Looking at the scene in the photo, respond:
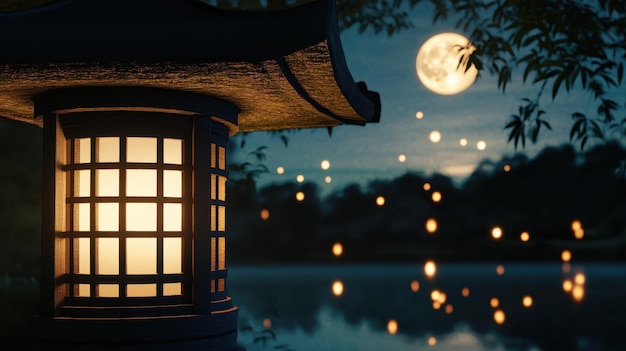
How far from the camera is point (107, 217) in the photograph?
6395mm

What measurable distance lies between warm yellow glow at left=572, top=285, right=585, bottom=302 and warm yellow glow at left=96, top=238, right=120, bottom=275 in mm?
17526

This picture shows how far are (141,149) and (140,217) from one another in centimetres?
52

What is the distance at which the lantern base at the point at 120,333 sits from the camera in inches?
243

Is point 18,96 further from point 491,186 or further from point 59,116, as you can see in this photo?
point 491,186

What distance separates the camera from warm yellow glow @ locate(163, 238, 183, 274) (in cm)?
641

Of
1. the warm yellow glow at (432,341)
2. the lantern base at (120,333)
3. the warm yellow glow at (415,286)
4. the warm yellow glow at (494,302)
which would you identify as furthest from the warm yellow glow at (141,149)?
the warm yellow glow at (415,286)

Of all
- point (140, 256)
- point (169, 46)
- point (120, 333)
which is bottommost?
point (120, 333)

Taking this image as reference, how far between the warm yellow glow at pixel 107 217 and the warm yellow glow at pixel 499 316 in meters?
10.7

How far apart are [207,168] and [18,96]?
1615 mm

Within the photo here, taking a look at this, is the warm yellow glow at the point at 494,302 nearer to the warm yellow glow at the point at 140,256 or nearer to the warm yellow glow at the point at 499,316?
the warm yellow glow at the point at 499,316

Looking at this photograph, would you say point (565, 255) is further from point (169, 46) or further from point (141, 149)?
point (169, 46)

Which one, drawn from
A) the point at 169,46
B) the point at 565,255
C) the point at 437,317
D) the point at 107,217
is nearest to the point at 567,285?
the point at 437,317

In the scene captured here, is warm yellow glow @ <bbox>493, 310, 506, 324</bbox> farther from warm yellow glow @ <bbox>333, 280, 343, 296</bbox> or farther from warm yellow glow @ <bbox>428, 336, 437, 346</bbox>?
warm yellow glow @ <bbox>333, 280, 343, 296</bbox>

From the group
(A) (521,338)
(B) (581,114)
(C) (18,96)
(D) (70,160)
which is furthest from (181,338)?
(A) (521,338)
